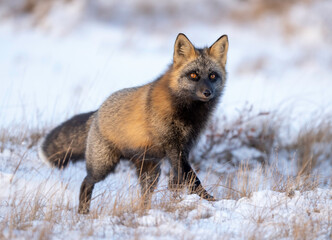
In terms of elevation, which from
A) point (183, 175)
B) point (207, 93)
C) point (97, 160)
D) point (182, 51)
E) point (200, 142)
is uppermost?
point (182, 51)

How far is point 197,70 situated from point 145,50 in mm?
10212

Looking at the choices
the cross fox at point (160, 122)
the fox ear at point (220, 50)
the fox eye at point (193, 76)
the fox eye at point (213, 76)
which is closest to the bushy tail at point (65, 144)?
the cross fox at point (160, 122)

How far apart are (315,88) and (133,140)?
8261 mm

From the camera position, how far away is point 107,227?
2.97 metres

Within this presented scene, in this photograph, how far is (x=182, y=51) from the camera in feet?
14.4

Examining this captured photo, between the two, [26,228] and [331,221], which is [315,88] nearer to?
[331,221]

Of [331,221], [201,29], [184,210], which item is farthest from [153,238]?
[201,29]

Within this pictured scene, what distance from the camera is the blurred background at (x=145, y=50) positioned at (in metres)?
8.27

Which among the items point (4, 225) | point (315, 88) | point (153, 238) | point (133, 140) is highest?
point (315, 88)

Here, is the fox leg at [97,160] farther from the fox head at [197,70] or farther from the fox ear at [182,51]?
the fox ear at [182,51]

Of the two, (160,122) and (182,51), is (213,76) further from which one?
(160,122)

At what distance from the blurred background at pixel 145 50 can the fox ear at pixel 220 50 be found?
2309mm

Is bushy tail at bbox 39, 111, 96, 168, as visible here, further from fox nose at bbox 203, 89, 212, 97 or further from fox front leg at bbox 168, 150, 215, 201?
fox nose at bbox 203, 89, 212, 97

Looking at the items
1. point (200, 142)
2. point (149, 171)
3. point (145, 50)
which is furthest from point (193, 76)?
point (145, 50)
